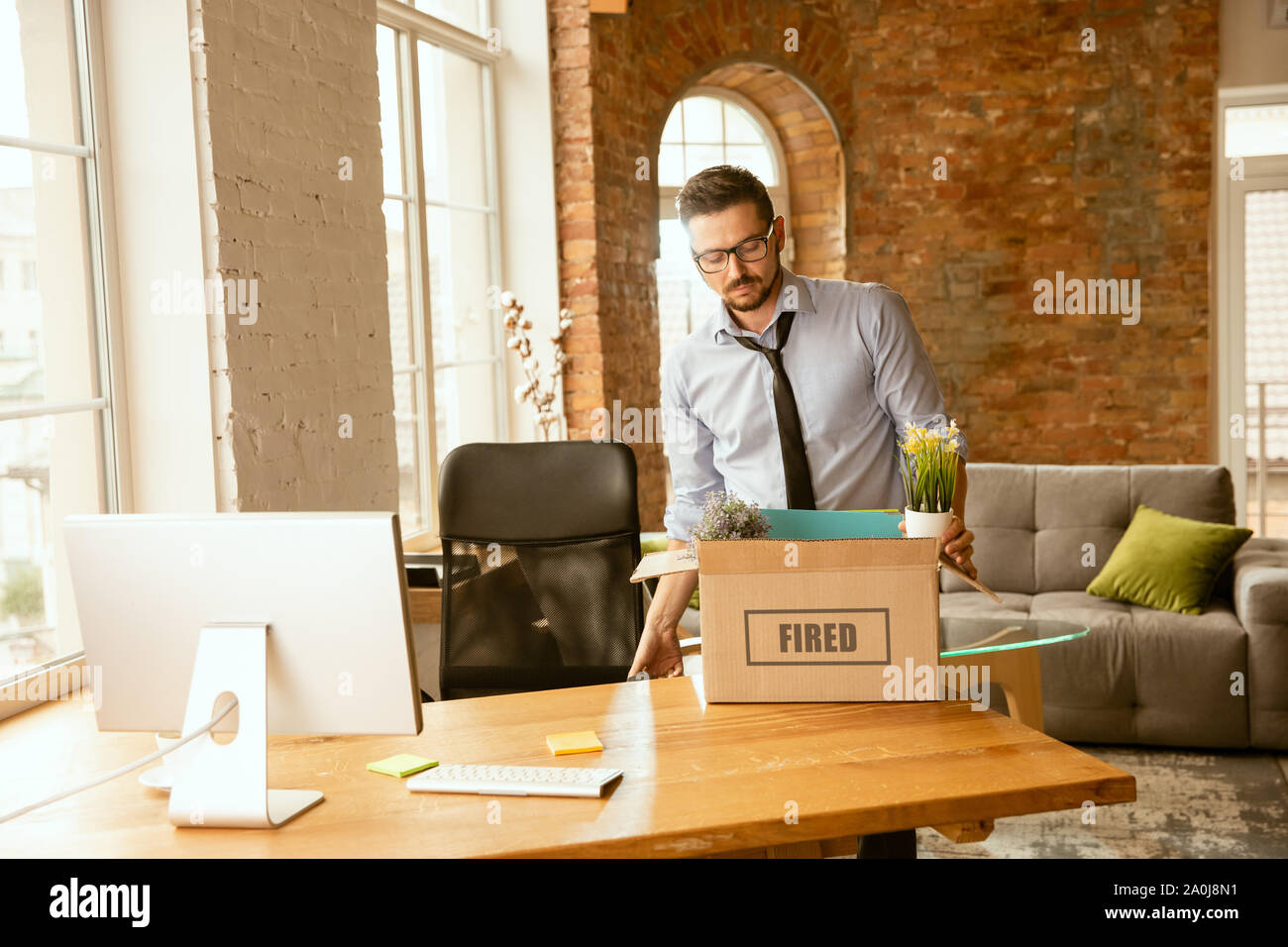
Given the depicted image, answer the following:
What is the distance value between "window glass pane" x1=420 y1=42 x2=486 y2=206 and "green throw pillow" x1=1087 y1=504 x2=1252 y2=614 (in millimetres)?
2825

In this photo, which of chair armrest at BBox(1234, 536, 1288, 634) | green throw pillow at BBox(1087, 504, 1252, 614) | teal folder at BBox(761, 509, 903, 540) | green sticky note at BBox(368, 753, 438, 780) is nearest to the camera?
green sticky note at BBox(368, 753, 438, 780)

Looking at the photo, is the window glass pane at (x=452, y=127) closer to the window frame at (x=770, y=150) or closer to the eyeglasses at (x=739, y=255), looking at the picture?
the window frame at (x=770, y=150)

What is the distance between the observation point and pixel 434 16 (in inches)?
172

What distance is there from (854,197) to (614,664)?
4155 millimetres

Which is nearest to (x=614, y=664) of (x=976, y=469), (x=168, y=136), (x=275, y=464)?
(x=275, y=464)

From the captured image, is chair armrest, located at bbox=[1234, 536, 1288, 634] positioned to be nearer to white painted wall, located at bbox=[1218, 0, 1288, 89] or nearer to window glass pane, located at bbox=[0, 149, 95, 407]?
white painted wall, located at bbox=[1218, 0, 1288, 89]

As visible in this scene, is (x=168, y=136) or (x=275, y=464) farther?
(x=275, y=464)

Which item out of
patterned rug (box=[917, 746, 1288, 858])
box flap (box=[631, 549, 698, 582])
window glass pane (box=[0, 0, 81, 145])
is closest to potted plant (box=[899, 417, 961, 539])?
box flap (box=[631, 549, 698, 582])

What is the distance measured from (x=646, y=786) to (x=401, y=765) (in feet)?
1.20

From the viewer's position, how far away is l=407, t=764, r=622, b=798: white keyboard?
1.51 m

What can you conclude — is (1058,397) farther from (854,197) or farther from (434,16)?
(434,16)

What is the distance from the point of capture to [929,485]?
1772mm

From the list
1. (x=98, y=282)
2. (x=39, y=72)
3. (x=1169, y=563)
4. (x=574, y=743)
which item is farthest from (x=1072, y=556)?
(x=39, y=72)

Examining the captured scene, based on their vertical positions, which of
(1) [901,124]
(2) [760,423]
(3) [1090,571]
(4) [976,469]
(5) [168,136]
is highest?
(1) [901,124]
